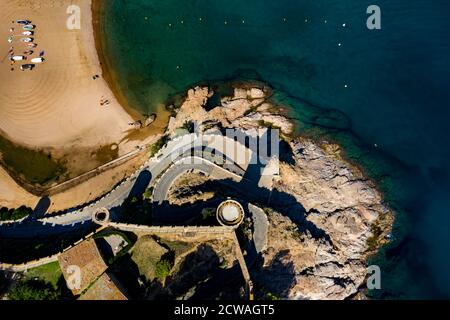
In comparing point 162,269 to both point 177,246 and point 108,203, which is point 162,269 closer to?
point 177,246

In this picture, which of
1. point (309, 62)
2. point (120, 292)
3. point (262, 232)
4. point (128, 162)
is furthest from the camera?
point (309, 62)

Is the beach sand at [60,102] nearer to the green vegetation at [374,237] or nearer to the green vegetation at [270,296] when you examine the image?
the green vegetation at [270,296]

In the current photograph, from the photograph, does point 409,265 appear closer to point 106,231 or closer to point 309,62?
point 309,62

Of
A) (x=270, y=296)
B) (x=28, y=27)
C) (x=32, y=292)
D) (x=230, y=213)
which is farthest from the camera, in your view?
(x=28, y=27)

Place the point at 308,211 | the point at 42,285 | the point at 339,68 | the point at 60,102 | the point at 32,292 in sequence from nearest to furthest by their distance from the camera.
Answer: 1. the point at 32,292
2. the point at 42,285
3. the point at 308,211
4. the point at 60,102
5. the point at 339,68

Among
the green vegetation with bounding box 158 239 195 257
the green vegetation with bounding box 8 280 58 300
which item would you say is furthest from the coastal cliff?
the green vegetation with bounding box 8 280 58 300

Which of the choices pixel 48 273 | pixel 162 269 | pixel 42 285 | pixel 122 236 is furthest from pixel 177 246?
pixel 42 285

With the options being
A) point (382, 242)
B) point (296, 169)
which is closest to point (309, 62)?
point (296, 169)
